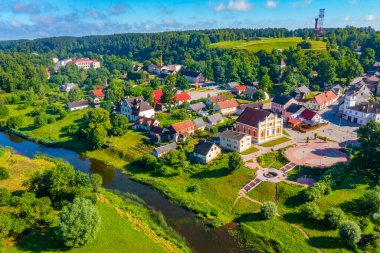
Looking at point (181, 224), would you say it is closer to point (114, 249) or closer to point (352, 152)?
point (114, 249)

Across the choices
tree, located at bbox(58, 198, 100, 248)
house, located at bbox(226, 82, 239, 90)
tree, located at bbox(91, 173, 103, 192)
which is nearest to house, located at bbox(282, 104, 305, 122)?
house, located at bbox(226, 82, 239, 90)

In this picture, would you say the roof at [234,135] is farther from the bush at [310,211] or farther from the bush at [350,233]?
the bush at [350,233]

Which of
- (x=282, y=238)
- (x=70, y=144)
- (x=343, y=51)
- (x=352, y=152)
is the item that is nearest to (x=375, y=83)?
(x=343, y=51)

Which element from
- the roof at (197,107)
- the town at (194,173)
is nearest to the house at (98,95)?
the town at (194,173)

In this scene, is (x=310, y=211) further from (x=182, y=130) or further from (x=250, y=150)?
(x=182, y=130)

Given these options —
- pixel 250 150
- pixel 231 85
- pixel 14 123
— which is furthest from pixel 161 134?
pixel 231 85

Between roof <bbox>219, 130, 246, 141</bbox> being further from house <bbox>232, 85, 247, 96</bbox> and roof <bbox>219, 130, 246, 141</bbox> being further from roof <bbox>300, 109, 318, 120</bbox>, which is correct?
house <bbox>232, 85, 247, 96</bbox>
